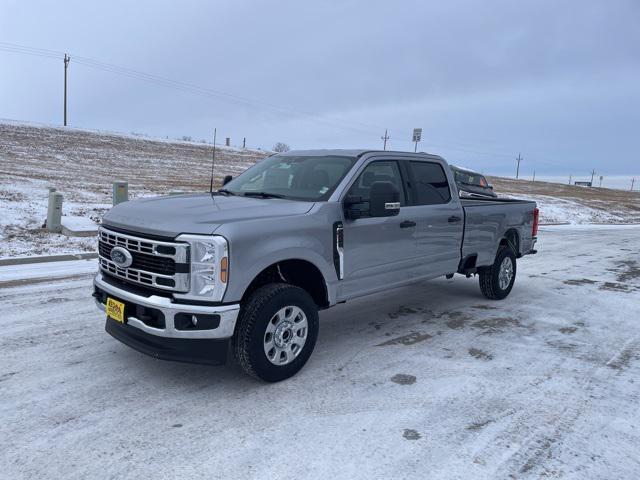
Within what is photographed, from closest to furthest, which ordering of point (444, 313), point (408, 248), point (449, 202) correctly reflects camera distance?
1. point (408, 248)
2. point (449, 202)
3. point (444, 313)

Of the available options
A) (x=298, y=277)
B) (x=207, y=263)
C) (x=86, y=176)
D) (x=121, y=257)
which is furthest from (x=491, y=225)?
(x=86, y=176)

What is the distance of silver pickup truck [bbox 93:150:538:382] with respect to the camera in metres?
3.68

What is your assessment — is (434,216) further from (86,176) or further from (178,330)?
(86,176)

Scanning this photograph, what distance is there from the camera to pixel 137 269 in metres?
3.93

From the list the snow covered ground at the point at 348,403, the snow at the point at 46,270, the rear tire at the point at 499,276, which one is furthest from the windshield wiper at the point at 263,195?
the snow at the point at 46,270

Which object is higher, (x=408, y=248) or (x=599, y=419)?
(x=408, y=248)

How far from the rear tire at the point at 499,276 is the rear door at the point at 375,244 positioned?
2.07 meters

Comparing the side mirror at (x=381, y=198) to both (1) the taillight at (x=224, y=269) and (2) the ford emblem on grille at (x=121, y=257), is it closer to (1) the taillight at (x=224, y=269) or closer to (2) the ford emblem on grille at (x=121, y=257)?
(1) the taillight at (x=224, y=269)

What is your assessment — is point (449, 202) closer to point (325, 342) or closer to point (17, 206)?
point (325, 342)

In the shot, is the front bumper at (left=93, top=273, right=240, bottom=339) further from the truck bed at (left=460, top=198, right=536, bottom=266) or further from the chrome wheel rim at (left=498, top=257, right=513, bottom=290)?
the chrome wheel rim at (left=498, top=257, right=513, bottom=290)

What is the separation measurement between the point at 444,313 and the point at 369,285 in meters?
1.92

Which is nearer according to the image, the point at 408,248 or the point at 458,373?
the point at 458,373

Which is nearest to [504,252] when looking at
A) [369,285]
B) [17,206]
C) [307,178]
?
[369,285]

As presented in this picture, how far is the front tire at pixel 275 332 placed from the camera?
152 inches
